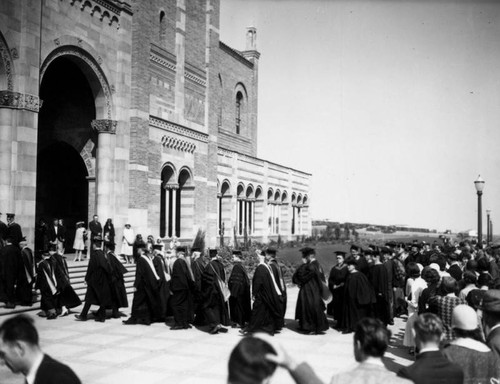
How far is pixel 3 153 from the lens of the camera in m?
15.0

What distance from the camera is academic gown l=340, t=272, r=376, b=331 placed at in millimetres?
10859

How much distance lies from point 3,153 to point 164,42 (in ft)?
35.0

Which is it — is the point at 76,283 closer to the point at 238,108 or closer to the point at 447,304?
the point at 447,304

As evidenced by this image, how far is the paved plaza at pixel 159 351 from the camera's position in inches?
300

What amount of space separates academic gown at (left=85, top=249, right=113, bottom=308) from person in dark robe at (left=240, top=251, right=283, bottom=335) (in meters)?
3.41

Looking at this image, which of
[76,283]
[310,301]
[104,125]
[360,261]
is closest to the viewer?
[310,301]

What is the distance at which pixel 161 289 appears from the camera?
12008 mm

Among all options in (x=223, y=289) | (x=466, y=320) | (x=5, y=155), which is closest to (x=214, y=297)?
A: (x=223, y=289)

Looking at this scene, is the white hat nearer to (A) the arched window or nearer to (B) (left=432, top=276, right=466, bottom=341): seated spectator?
(B) (left=432, top=276, right=466, bottom=341): seated spectator

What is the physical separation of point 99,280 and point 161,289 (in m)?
1.47

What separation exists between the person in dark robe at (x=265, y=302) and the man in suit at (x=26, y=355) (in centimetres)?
808

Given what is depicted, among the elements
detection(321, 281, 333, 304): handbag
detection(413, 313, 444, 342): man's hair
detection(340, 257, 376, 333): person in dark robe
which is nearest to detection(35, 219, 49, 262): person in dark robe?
detection(321, 281, 333, 304): handbag

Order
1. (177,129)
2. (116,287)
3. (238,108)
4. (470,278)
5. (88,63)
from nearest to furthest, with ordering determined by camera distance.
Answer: (470,278), (116,287), (88,63), (177,129), (238,108)

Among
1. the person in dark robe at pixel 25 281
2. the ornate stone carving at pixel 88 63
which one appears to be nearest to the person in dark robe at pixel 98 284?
the person in dark robe at pixel 25 281
